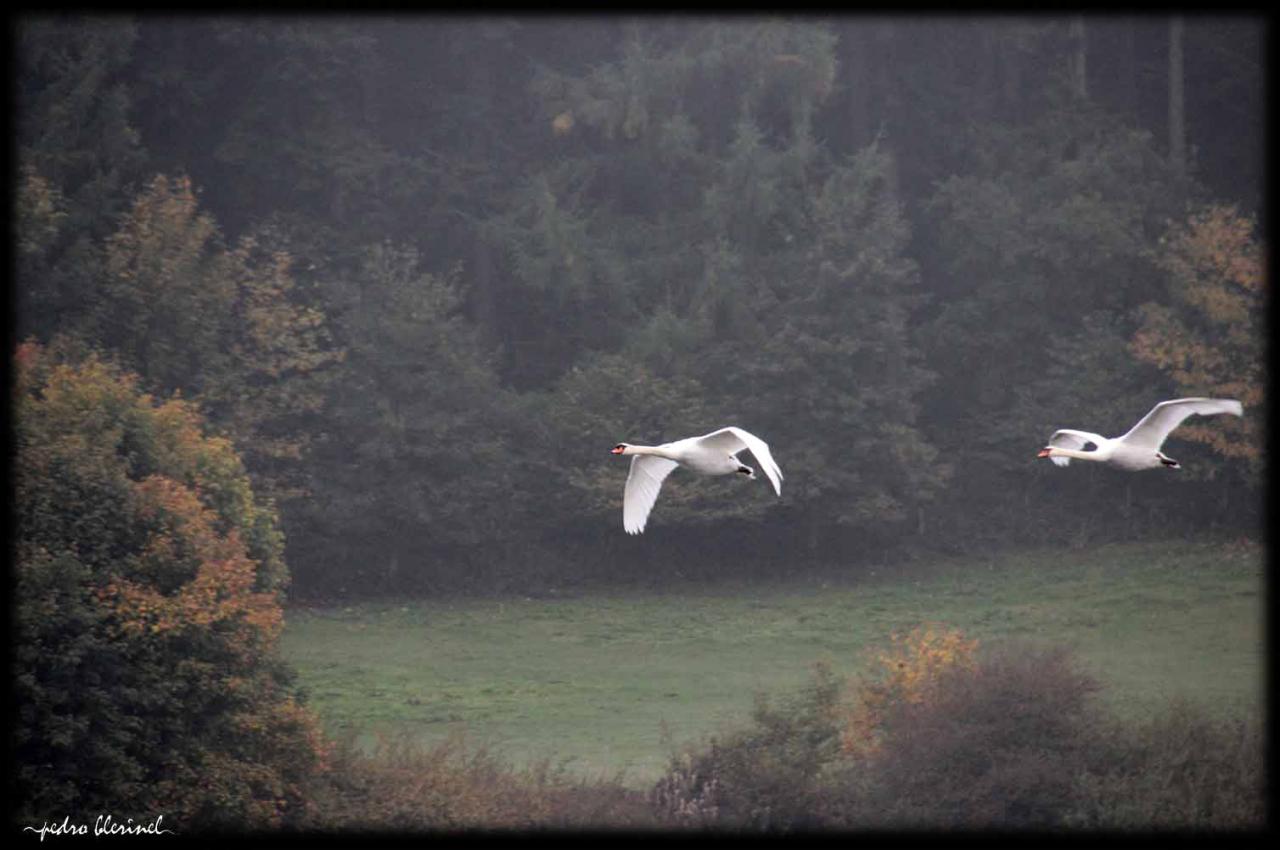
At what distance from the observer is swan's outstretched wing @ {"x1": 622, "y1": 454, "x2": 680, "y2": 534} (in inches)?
628

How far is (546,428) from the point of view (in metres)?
38.2

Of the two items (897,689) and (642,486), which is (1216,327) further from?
(642,486)

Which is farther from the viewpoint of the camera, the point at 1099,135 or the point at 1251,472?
the point at 1099,135

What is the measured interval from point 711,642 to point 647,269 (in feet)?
34.4

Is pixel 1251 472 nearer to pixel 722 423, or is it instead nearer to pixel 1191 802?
pixel 722 423

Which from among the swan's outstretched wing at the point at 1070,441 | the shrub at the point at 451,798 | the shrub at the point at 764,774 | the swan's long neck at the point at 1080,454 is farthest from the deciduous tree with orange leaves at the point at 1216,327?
the swan's long neck at the point at 1080,454

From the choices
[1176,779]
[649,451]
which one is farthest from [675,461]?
[1176,779]

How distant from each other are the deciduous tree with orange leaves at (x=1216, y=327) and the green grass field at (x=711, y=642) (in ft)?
9.46

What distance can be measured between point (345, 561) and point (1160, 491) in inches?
779

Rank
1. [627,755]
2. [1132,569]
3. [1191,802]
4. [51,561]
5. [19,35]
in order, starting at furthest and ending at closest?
[1132,569], [19,35], [627,755], [1191,802], [51,561]

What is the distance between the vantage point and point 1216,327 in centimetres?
3772

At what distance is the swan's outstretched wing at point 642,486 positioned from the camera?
52.3 feet

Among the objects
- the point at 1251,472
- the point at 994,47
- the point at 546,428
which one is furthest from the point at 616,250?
the point at 1251,472

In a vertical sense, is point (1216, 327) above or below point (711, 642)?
above
